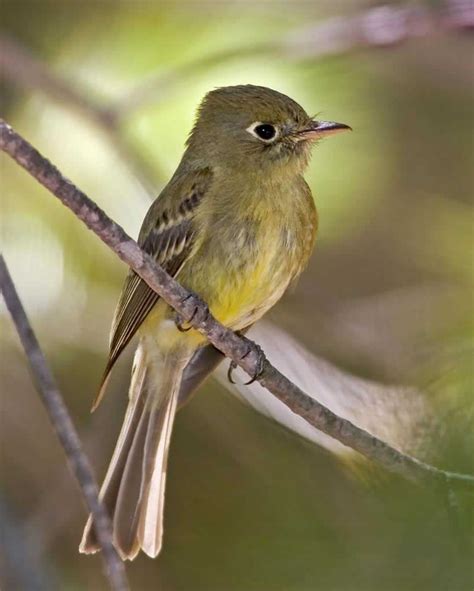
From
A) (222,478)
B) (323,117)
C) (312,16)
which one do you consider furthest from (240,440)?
(312,16)

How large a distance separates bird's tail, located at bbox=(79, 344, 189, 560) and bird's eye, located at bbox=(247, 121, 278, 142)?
615 mm

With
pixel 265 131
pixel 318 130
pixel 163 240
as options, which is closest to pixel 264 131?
pixel 265 131

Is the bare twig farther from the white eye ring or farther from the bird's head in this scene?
the white eye ring

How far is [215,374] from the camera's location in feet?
10.4

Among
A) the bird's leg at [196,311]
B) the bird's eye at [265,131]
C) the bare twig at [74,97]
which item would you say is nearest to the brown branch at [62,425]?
the bird's leg at [196,311]

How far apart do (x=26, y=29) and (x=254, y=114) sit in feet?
4.18

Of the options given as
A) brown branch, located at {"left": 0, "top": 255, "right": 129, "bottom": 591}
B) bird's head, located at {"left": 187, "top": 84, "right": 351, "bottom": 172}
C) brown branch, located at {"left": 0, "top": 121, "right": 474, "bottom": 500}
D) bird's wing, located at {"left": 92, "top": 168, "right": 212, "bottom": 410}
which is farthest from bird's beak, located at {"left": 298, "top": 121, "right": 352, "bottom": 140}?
brown branch, located at {"left": 0, "top": 255, "right": 129, "bottom": 591}

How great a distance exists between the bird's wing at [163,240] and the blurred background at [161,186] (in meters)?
0.42

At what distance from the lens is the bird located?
2572mm

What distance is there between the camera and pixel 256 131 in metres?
2.87

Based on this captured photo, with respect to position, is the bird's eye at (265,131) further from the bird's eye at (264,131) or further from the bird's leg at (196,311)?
the bird's leg at (196,311)

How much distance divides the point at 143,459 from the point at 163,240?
55 cm

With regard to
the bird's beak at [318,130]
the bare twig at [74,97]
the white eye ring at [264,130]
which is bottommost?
the bare twig at [74,97]

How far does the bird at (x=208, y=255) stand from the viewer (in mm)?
2572
